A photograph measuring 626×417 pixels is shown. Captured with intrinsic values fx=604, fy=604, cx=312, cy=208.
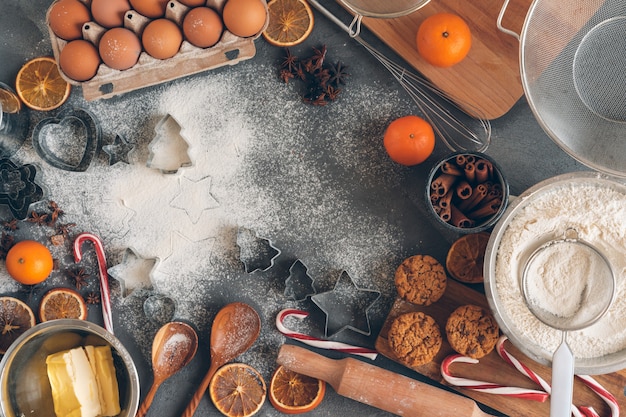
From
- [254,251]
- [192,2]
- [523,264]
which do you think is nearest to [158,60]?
[192,2]

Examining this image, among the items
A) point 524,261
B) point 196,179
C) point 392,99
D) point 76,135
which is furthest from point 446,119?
point 76,135

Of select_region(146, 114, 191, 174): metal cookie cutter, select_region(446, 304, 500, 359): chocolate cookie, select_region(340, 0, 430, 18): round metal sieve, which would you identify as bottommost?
select_region(446, 304, 500, 359): chocolate cookie

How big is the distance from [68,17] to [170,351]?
3.35 ft

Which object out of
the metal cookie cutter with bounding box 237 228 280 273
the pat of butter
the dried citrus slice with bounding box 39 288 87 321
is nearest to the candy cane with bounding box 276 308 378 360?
the metal cookie cutter with bounding box 237 228 280 273

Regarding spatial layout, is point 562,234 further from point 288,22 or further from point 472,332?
point 288,22

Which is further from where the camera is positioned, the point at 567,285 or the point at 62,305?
the point at 62,305

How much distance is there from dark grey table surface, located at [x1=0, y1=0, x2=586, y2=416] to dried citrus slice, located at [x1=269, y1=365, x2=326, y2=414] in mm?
52

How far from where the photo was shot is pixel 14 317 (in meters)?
1.88

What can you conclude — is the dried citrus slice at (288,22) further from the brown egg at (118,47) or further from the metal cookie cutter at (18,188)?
the metal cookie cutter at (18,188)

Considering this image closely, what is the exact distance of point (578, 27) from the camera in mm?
1771

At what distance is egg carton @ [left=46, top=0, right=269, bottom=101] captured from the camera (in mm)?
1698

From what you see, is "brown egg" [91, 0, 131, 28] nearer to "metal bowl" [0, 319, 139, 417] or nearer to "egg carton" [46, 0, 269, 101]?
"egg carton" [46, 0, 269, 101]

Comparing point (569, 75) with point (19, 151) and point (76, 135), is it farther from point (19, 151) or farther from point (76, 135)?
point (19, 151)

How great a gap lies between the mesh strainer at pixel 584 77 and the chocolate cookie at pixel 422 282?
52 centimetres
